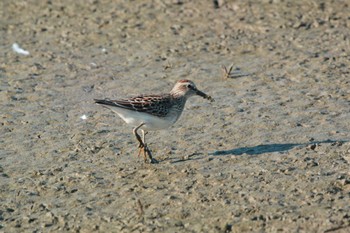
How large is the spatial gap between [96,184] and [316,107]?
3572mm

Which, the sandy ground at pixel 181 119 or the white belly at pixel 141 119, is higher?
the white belly at pixel 141 119

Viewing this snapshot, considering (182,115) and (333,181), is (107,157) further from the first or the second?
(333,181)

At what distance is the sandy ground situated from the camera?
28.2 feet

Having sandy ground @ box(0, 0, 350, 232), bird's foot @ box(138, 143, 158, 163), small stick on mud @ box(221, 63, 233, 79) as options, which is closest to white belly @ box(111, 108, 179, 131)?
bird's foot @ box(138, 143, 158, 163)

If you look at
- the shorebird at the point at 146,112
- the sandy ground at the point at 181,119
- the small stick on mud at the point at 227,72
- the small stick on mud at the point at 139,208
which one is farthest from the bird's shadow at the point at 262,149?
the small stick on mud at the point at 227,72

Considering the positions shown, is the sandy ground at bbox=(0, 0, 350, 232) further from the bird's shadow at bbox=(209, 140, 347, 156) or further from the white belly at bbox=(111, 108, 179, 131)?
the white belly at bbox=(111, 108, 179, 131)

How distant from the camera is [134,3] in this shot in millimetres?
15312

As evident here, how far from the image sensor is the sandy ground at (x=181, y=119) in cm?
859

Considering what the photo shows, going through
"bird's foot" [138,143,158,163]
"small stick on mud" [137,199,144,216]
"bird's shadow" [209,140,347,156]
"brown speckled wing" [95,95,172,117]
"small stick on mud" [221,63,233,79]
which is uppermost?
"brown speckled wing" [95,95,172,117]

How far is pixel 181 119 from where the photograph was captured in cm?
1130

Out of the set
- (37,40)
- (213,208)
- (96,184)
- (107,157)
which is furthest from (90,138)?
(37,40)

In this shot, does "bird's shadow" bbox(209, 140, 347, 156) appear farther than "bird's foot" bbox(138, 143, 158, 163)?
Yes

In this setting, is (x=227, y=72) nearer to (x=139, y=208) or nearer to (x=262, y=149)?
(x=262, y=149)

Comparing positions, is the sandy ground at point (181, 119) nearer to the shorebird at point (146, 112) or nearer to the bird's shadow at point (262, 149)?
the bird's shadow at point (262, 149)
